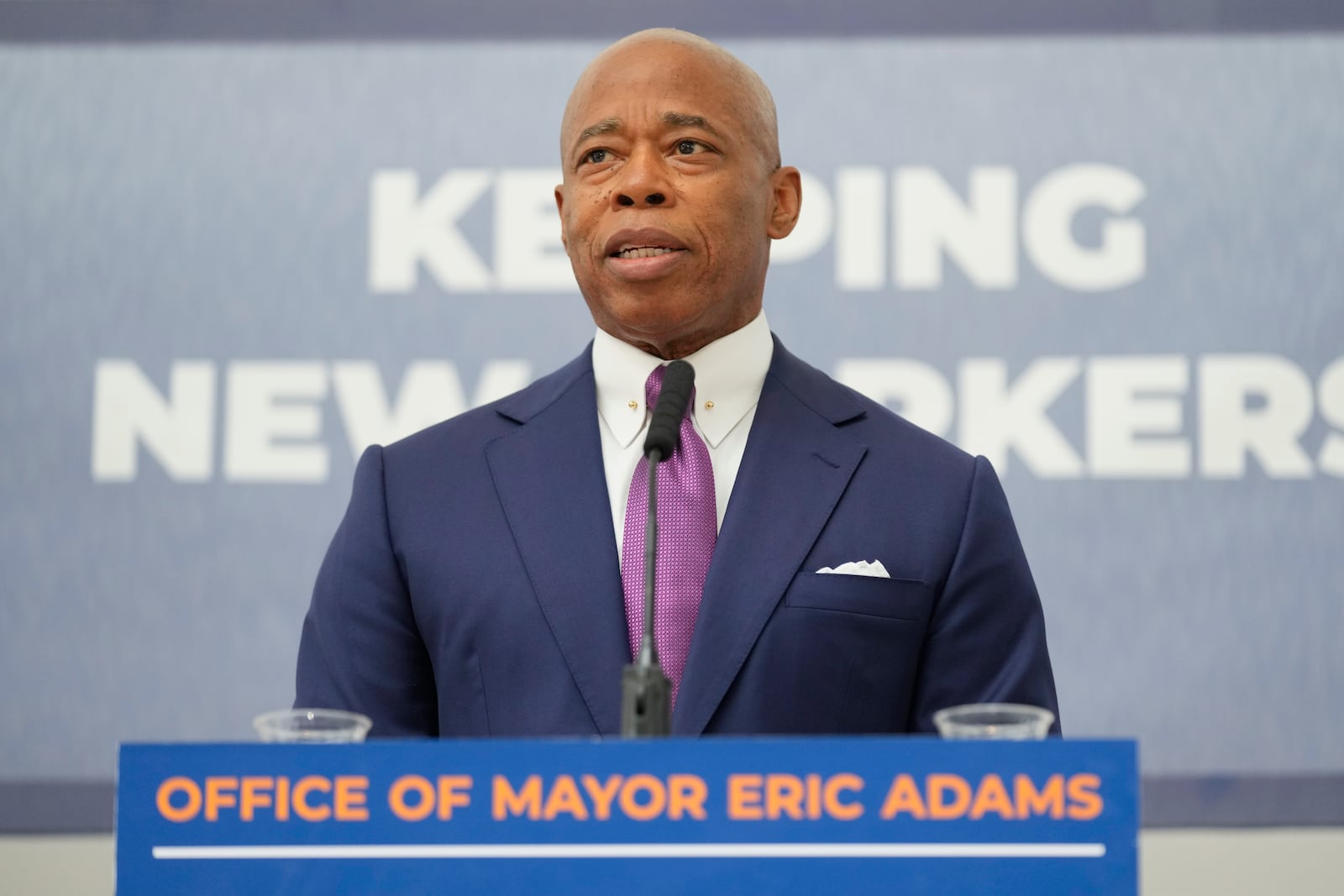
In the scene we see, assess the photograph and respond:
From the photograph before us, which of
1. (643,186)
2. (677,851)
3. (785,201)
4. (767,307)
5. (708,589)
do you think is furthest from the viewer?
(767,307)

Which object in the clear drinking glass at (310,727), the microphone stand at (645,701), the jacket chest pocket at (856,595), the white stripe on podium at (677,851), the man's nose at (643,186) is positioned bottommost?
the white stripe on podium at (677,851)

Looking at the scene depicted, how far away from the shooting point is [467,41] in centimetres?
332

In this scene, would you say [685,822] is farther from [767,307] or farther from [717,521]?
[767,307]

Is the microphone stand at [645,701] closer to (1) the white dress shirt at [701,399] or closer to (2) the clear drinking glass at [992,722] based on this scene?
(2) the clear drinking glass at [992,722]

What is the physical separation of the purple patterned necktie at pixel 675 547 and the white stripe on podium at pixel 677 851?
0.67 m

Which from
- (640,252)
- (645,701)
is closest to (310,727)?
(645,701)

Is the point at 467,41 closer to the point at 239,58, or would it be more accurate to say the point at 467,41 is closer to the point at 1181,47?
the point at 239,58

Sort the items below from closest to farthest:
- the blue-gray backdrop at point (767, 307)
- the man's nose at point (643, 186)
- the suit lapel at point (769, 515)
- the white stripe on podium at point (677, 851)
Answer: the white stripe on podium at point (677, 851) → the suit lapel at point (769, 515) → the man's nose at point (643, 186) → the blue-gray backdrop at point (767, 307)

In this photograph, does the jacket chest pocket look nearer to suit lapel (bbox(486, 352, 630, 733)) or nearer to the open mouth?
suit lapel (bbox(486, 352, 630, 733))

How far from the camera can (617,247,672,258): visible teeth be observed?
2.02 metres

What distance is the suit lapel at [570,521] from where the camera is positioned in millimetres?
1863

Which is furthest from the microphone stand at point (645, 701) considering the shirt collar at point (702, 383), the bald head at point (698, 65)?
the bald head at point (698, 65)

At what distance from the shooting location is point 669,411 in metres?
1.57

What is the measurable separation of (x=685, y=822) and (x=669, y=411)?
48 cm
